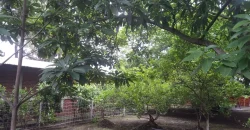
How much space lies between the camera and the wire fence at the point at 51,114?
21.9ft

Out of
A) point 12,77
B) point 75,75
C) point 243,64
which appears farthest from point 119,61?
point 12,77

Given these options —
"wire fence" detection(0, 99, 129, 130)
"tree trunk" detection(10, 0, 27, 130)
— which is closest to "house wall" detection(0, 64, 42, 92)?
"wire fence" detection(0, 99, 129, 130)

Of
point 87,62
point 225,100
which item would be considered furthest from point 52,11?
point 225,100

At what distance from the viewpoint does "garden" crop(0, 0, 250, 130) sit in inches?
90.2

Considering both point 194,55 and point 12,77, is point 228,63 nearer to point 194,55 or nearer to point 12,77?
point 194,55

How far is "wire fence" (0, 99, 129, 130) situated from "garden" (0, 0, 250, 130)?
3 cm

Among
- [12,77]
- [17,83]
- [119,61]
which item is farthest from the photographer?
[12,77]

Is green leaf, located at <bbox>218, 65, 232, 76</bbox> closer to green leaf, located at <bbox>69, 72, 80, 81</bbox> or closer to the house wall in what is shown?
green leaf, located at <bbox>69, 72, 80, 81</bbox>

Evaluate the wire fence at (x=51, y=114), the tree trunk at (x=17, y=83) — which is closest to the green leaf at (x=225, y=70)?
the tree trunk at (x=17, y=83)

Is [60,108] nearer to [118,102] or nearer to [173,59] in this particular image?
[118,102]

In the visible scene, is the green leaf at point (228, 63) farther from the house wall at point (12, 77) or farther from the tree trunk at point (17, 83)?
the house wall at point (12, 77)

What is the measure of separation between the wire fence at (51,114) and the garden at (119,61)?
0.03 metres

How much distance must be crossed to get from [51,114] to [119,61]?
127 inches

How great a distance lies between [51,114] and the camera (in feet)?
25.5
